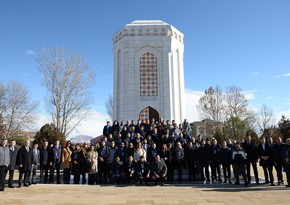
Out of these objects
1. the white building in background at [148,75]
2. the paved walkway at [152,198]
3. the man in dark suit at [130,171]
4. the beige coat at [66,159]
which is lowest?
the paved walkway at [152,198]

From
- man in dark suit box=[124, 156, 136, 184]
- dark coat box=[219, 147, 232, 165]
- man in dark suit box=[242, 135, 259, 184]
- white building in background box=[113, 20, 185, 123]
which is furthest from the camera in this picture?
white building in background box=[113, 20, 185, 123]

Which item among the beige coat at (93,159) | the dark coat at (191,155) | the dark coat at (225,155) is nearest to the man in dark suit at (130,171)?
the beige coat at (93,159)

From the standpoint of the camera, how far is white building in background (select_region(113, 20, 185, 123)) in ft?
59.1

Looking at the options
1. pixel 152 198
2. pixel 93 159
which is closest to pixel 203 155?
pixel 152 198

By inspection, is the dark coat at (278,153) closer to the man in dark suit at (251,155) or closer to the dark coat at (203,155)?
the man in dark suit at (251,155)

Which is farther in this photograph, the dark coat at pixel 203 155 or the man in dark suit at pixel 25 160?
the dark coat at pixel 203 155

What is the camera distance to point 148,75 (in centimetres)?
1844

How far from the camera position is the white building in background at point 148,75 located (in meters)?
18.0

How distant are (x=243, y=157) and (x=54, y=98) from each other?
17.7 meters

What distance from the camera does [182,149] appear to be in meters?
10.5

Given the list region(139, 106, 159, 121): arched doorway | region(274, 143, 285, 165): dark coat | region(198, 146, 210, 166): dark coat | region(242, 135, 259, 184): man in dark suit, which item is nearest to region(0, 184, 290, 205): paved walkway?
region(274, 143, 285, 165): dark coat

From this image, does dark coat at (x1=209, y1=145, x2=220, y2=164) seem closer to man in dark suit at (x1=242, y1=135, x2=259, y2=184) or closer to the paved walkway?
man in dark suit at (x1=242, y1=135, x2=259, y2=184)

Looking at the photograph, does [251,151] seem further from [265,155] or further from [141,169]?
[141,169]

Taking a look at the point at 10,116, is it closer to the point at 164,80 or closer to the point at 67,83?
the point at 67,83
